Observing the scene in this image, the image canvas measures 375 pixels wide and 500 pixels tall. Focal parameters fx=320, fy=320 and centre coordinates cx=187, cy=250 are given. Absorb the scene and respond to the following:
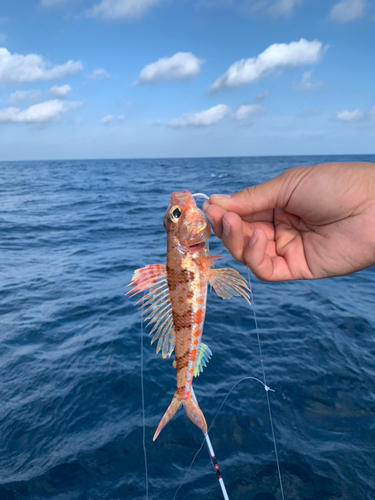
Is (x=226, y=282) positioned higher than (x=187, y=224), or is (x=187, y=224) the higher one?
(x=187, y=224)

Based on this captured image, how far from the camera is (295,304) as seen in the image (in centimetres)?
1204

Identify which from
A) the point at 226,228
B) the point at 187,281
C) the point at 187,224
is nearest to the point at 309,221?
the point at 226,228

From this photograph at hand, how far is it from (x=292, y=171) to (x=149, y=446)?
6.31 meters

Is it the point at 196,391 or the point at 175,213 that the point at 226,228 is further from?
the point at 196,391

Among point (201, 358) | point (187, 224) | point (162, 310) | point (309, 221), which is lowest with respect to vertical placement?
point (201, 358)

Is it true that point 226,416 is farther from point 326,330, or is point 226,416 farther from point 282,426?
point 326,330

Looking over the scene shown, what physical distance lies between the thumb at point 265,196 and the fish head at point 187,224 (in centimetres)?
57

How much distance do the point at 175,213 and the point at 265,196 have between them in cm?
124

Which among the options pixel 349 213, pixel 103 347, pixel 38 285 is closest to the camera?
pixel 349 213

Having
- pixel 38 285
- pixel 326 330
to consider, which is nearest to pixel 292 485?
pixel 326 330

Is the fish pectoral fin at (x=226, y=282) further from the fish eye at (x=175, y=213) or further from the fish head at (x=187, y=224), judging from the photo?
the fish eye at (x=175, y=213)

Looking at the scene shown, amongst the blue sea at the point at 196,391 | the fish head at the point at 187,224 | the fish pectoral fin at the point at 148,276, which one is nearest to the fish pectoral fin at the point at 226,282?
the fish head at the point at 187,224

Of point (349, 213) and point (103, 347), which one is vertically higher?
point (349, 213)

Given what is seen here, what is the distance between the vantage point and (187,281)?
149 inches
